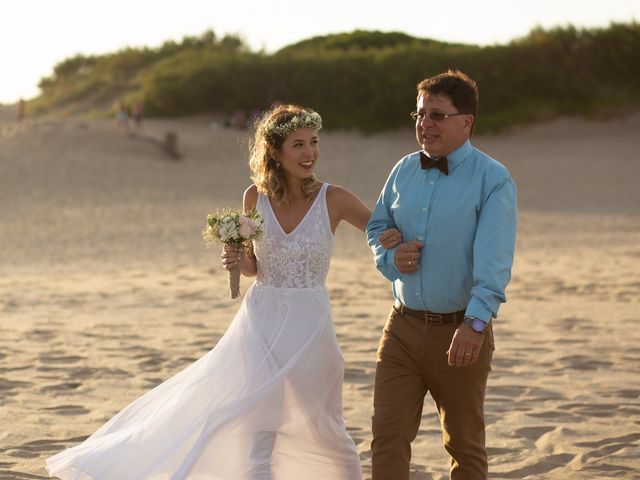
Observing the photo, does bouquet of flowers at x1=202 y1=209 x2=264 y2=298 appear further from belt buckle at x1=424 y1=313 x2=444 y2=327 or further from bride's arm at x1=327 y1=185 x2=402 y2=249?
belt buckle at x1=424 y1=313 x2=444 y2=327

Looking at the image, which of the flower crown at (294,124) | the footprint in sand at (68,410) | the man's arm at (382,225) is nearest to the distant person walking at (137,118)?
the footprint in sand at (68,410)

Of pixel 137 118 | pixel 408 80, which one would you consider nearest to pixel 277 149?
pixel 137 118

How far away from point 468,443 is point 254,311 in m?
1.25

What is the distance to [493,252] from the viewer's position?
434cm

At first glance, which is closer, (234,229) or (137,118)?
(234,229)

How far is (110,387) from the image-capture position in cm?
814

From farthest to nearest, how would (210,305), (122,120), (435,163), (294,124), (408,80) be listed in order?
(408,80)
(122,120)
(210,305)
(294,124)
(435,163)

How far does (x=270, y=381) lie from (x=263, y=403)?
10cm

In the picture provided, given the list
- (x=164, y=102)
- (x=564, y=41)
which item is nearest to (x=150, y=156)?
(x=164, y=102)

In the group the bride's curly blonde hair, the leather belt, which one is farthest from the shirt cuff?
the bride's curly blonde hair

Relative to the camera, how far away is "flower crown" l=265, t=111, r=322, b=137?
17.3 feet

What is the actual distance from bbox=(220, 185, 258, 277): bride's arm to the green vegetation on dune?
3376 cm

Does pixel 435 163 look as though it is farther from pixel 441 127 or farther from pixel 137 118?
pixel 137 118

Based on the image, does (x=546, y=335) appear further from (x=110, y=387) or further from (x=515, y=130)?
(x=515, y=130)
